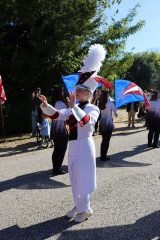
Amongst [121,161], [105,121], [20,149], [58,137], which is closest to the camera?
[58,137]

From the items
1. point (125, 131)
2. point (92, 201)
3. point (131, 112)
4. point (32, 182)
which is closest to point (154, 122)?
point (125, 131)

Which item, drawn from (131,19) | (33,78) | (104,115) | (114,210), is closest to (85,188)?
(114,210)

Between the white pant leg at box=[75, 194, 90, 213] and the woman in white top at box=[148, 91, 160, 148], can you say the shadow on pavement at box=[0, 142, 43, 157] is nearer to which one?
the woman in white top at box=[148, 91, 160, 148]

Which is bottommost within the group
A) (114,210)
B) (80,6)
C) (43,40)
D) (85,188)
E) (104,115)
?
(114,210)

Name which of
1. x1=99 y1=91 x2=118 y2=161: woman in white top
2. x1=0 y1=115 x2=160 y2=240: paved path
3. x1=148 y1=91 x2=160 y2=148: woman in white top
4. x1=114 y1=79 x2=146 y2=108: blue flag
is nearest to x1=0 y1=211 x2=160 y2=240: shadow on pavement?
x1=0 y1=115 x2=160 y2=240: paved path

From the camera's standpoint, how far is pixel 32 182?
757cm

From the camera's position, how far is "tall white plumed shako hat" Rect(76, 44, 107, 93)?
5281 mm

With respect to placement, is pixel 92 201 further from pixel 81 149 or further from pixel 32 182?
pixel 32 182

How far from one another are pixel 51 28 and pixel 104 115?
6.70 meters

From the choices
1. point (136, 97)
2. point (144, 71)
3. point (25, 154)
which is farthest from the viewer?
point (144, 71)

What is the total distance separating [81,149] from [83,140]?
131 mm

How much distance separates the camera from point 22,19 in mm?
14852

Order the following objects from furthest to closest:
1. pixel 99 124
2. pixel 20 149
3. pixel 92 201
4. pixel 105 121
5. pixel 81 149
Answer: pixel 20 149 < pixel 99 124 < pixel 105 121 < pixel 92 201 < pixel 81 149

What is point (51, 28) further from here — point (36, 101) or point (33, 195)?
point (33, 195)
